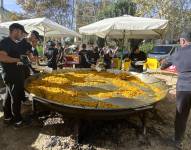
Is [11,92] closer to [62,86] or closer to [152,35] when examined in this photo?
[62,86]

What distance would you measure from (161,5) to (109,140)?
29053mm

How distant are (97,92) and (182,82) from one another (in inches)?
64.9

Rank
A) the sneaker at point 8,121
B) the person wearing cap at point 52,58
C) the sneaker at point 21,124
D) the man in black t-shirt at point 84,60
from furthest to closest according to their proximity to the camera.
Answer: the person wearing cap at point 52,58 < the man in black t-shirt at point 84,60 < the sneaker at point 8,121 < the sneaker at point 21,124

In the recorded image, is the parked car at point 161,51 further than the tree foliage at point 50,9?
No

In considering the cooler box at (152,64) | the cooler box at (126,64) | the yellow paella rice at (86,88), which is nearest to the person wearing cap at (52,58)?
the cooler box at (126,64)

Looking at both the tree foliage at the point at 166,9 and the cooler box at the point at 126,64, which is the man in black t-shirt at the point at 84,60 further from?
the tree foliage at the point at 166,9

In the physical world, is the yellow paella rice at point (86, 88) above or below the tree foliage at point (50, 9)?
below

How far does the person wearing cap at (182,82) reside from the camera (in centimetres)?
509

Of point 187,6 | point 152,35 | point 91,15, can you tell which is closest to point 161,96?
point 152,35

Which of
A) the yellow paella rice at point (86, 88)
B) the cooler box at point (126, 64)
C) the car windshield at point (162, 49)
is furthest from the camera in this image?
the car windshield at point (162, 49)

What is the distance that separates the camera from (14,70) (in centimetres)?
Answer: 564

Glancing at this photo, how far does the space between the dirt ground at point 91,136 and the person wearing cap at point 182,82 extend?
0.35 m

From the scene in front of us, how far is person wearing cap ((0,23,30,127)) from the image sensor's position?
5500 mm

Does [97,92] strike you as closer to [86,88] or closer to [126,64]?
[86,88]
